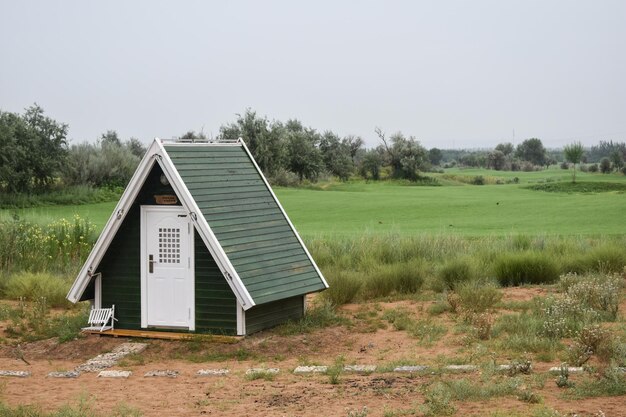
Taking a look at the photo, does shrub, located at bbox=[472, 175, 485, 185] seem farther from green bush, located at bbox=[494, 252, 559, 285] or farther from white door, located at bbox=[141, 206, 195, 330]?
white door, located at bbox=[141, 206, 195, 330]

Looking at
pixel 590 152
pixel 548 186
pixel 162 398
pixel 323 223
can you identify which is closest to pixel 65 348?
pixel 162 398

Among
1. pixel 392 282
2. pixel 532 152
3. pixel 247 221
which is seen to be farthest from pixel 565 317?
pixel 532 152

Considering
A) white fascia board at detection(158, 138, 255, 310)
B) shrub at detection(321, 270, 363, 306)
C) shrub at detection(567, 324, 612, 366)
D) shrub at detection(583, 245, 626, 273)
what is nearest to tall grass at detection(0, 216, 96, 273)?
shrub at detection(321, 270, 363, 306)

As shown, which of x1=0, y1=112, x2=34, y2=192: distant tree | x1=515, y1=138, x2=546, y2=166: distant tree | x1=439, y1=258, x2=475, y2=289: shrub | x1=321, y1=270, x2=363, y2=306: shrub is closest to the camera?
x1=321, y1=270, x2=363, y2=306: shrub

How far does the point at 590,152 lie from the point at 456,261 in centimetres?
10620

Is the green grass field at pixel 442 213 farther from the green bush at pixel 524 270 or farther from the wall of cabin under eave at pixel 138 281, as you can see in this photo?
the wall of cabin under eave at pixel 138 281

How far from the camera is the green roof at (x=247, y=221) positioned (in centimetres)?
1402

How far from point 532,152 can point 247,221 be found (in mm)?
95255

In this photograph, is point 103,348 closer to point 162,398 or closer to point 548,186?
point 162,398

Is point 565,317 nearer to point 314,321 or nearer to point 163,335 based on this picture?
point 314,321

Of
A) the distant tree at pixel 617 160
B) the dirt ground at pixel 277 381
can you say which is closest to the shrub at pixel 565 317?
the dirt ground at pixel 277 381

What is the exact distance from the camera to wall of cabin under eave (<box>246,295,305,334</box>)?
14.1m

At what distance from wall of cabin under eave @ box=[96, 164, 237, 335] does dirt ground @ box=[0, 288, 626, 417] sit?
0.45 metres

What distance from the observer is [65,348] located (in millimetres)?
14219
